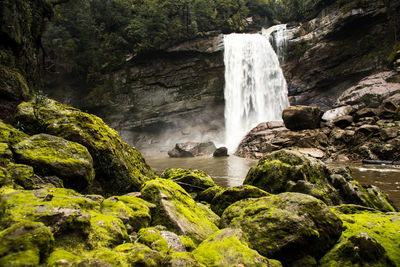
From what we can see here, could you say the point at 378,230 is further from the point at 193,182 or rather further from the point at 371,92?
the point at 371,92

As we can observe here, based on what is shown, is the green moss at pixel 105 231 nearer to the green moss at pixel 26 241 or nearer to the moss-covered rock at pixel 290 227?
the green moss at pixel 26 241

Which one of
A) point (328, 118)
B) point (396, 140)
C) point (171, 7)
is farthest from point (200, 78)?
point (396, 140)

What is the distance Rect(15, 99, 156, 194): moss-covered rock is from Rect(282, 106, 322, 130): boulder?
15.6m

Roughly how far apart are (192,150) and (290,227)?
62.4 feet

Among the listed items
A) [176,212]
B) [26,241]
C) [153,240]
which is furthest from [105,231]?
[176,212]

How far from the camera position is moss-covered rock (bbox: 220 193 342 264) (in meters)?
3.11

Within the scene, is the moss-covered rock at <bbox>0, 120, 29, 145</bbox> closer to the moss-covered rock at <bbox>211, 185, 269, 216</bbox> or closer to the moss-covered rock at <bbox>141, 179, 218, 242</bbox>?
the moss-covered rock at <bbox>141, 179, 218, 242</bbox>

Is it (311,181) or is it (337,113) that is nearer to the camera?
(311,181)

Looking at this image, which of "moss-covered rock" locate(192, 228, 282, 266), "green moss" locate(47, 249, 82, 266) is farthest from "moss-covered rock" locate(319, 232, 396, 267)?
"green moss" locate(47, 249, 82, 266)

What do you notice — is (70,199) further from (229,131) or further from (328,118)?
(229,131)

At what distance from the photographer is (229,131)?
2902 cm

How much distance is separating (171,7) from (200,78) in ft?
36.0

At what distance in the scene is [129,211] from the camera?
327cm

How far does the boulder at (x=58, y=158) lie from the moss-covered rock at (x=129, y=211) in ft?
2.75
